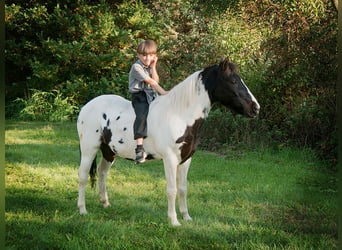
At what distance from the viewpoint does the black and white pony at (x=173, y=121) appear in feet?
8.49

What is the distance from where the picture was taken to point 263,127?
5016 millimetres

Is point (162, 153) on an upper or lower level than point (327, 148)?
upper

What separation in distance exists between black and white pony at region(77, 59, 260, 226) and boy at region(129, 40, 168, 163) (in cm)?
5

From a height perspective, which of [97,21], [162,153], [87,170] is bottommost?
[87,170]

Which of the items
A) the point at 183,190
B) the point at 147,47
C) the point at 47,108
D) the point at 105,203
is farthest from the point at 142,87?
the point at 47,108

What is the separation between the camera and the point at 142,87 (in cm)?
288

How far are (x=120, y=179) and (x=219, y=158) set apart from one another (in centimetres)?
122

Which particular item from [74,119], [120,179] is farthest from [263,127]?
[74,119]

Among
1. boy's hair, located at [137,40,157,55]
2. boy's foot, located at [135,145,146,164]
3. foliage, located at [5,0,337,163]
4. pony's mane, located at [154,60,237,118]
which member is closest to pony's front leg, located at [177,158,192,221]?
boy's foot, located at [135,145,146,164]

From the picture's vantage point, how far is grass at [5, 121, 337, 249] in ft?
8.03

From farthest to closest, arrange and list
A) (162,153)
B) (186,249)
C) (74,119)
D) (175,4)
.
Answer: (74,119) < (175,4) < (162,153) < (186,249)

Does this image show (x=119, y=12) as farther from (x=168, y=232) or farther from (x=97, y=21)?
(x=168, y=232)

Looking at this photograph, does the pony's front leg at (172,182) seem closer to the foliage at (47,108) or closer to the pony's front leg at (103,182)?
the pony's front leg at (103,182)

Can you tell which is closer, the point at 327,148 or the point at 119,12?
the point at 327,148
